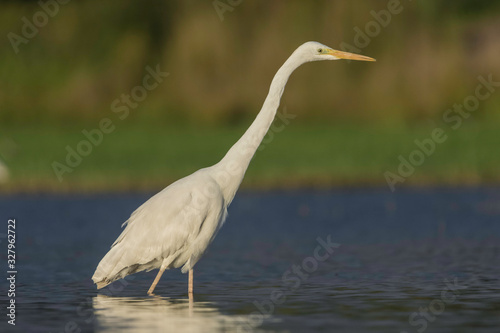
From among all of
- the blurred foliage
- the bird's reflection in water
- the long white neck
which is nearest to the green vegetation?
the blurred foliage

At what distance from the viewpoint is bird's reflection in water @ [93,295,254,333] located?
10.0 meters

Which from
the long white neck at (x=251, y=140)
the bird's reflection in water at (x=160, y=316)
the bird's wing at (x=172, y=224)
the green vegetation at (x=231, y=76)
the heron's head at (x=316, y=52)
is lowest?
the bird's reflection in water at (x=160, y=316)

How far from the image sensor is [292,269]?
556 inches

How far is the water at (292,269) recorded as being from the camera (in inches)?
409

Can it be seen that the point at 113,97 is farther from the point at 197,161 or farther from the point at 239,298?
the point at 239,298

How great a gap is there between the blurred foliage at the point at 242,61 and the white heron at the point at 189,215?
24.7 m

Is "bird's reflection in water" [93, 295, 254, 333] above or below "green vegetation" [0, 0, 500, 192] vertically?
below

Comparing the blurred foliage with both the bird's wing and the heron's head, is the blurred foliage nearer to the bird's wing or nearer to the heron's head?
the heron's head

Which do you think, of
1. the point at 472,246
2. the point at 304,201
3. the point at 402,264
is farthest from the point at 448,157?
the point at 402,264

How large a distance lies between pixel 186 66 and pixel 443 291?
2754 centimetres

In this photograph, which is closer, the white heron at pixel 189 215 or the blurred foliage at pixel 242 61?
the white heron at pixel 189 215

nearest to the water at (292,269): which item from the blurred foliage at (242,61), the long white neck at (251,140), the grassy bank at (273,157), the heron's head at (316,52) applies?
the long white neck at (251,140)

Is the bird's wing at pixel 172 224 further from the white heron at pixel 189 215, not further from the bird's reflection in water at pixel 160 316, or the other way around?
the bird's reflection in water at pixel 160 316

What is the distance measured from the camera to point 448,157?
2719 cm
